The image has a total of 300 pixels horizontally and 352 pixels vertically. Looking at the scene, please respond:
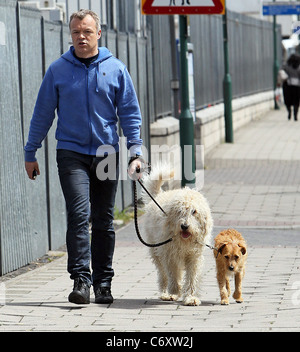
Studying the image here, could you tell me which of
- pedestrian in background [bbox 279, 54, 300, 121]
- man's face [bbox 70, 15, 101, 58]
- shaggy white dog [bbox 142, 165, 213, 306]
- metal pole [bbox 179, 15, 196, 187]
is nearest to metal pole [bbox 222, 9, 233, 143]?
pedestrian in background [bbox 279, 54, 300, 121]

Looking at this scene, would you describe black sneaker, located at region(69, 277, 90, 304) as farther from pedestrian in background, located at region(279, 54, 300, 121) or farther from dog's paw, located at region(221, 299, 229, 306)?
pedestrian in background, located at region(279, 54, 300, 121)

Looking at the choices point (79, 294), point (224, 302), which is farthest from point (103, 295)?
point (224, 302)

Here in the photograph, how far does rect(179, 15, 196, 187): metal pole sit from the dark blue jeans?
5.51 m

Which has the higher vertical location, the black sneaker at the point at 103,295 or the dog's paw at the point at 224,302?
the black sneaker at the point at 103,295

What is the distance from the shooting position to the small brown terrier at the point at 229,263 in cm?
751

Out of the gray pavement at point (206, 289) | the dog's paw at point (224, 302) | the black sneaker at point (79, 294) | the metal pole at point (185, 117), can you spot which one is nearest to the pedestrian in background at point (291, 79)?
the gray pavement at point (206, 289)

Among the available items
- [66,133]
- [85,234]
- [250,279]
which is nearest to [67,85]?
[66,133]

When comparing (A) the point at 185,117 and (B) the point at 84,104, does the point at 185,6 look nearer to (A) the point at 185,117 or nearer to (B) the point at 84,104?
(A) the point at 185,117

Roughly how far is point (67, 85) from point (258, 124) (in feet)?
74.9

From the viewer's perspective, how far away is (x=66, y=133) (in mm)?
7332

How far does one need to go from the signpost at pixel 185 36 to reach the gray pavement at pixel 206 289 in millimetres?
793

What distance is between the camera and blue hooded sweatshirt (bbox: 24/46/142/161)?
727 centimetres

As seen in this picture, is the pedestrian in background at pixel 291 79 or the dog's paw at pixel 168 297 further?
the pedestrian in background at pixel 291 79

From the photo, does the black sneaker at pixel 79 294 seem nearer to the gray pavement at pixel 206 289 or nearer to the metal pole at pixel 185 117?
the gray pavement at pixel 206 289
